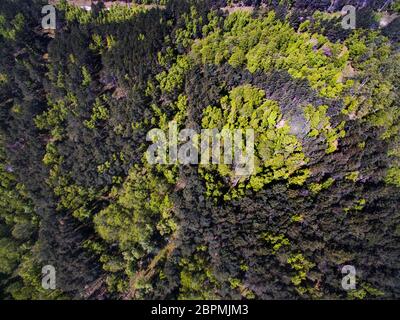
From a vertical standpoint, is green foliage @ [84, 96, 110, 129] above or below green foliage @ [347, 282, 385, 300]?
above

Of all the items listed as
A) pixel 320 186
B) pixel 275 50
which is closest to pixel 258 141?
pixel 320 186

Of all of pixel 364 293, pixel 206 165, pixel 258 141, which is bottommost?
pixel 364 293

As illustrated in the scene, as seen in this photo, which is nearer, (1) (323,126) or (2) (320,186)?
(2) (320,186)

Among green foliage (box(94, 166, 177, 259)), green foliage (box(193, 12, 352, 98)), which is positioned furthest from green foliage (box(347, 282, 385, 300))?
green foliage (box(193, 12, 352, 98))

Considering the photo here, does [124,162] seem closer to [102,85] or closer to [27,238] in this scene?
[102,85]

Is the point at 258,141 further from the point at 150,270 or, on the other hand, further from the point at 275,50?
the point at 150,270

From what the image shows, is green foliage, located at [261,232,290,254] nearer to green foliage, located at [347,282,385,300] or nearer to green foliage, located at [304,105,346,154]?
green foliage, located at [347,282,385,300]

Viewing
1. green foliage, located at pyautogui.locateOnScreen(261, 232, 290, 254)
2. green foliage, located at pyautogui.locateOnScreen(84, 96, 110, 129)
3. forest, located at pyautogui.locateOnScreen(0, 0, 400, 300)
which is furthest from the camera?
green foliage, located at pyautogui.locateOnScreen(84, 96, 110, 129)
